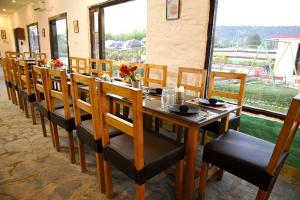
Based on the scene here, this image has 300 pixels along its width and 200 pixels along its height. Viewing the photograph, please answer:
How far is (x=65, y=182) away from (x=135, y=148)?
101 centimetres

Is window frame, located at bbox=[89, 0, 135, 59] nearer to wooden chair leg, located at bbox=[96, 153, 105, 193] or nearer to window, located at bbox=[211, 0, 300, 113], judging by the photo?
window, located at bbox=[211, 0, 300, 113]

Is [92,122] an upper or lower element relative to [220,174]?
upper

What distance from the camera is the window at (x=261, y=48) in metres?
2.27

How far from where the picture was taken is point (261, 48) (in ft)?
8.15

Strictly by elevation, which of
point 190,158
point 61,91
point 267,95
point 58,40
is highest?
point 58,40

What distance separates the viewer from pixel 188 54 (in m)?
2.80

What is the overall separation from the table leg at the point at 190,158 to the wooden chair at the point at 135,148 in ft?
Result: 0.17

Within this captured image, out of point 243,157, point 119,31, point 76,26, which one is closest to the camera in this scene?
point 243,157

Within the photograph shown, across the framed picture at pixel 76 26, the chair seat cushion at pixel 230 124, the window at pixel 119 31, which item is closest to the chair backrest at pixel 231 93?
the chair seat cushion at pixel 230 124

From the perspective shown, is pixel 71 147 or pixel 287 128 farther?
pixel 71 147

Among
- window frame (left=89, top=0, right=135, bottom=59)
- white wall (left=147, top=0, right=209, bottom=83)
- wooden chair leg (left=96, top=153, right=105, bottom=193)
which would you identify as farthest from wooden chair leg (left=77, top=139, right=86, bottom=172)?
window frame (left=89, top=0, right=135, bottom=59)

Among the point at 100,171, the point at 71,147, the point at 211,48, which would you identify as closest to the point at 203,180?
the point at 100,171

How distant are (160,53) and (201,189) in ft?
7.24

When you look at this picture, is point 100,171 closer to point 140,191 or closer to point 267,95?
point 140,191
